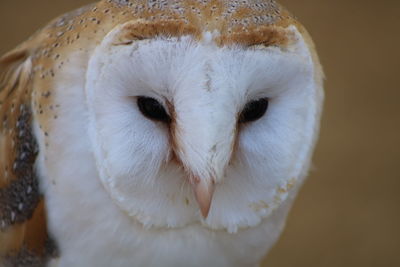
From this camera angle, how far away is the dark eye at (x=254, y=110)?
51.0 inches

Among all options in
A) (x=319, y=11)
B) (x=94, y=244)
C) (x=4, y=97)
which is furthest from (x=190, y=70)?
(x=319, y=11)

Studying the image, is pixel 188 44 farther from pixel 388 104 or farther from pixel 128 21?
pixel 388 104

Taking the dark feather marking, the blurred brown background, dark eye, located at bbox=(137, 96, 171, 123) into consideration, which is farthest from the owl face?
the blurred brown background

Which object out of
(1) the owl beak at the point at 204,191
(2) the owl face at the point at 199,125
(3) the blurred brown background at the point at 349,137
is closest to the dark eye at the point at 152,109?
(2) the owl face at the point at 199,125

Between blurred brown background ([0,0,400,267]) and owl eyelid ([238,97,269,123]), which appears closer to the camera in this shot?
owl eyelid ([238,97,269,123])

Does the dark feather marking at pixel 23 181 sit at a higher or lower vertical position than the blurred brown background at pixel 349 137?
higher

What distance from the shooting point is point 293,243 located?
10.5 feet

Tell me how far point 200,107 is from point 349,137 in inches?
86.7

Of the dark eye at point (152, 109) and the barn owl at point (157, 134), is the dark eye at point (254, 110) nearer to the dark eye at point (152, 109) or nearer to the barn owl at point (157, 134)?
the barn owl at point (157, 134)

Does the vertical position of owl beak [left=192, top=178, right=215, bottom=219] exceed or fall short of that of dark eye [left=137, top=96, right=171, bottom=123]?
it falls short

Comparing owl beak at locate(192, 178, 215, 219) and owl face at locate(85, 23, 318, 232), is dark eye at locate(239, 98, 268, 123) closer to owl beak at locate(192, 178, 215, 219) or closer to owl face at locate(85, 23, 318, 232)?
owl face at locate(85, 23, 318, 232)

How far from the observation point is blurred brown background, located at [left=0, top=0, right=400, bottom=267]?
10.4 ft

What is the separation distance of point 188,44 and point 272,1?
0.27 meters

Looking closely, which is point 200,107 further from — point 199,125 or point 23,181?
point 23,181
